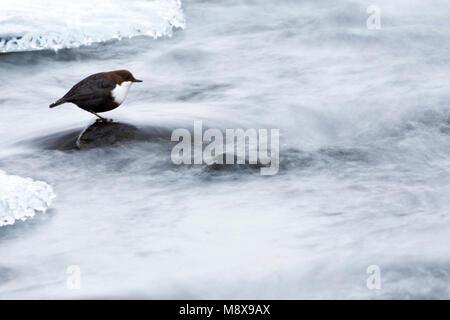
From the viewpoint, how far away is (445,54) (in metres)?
8.16

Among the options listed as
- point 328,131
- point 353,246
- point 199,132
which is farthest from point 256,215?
point 328,131

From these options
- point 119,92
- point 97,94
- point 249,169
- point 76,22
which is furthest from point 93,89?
point 76,22

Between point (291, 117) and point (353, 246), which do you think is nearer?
point (353, 246)

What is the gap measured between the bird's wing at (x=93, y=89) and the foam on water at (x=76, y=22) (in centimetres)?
327

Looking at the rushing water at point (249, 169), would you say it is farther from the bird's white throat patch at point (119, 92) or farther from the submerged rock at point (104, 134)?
the bird's white throat patch at point (119, 92)

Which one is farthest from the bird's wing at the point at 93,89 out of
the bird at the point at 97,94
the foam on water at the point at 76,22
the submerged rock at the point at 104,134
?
the foam on water at the point at 76,22

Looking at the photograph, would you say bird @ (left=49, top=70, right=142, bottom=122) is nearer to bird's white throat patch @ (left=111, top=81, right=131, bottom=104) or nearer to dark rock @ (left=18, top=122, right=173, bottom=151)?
bird's white throat patch @ (left=111, top=81, right=131, bottom=104)

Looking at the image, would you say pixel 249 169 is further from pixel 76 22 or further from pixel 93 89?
pixel 76 22

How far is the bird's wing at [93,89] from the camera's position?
5625 millimetres

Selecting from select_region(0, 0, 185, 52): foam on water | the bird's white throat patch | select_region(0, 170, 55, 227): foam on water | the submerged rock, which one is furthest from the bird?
select_region(0, 0, 185, 52): foam on water

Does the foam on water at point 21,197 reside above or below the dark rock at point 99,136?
below
